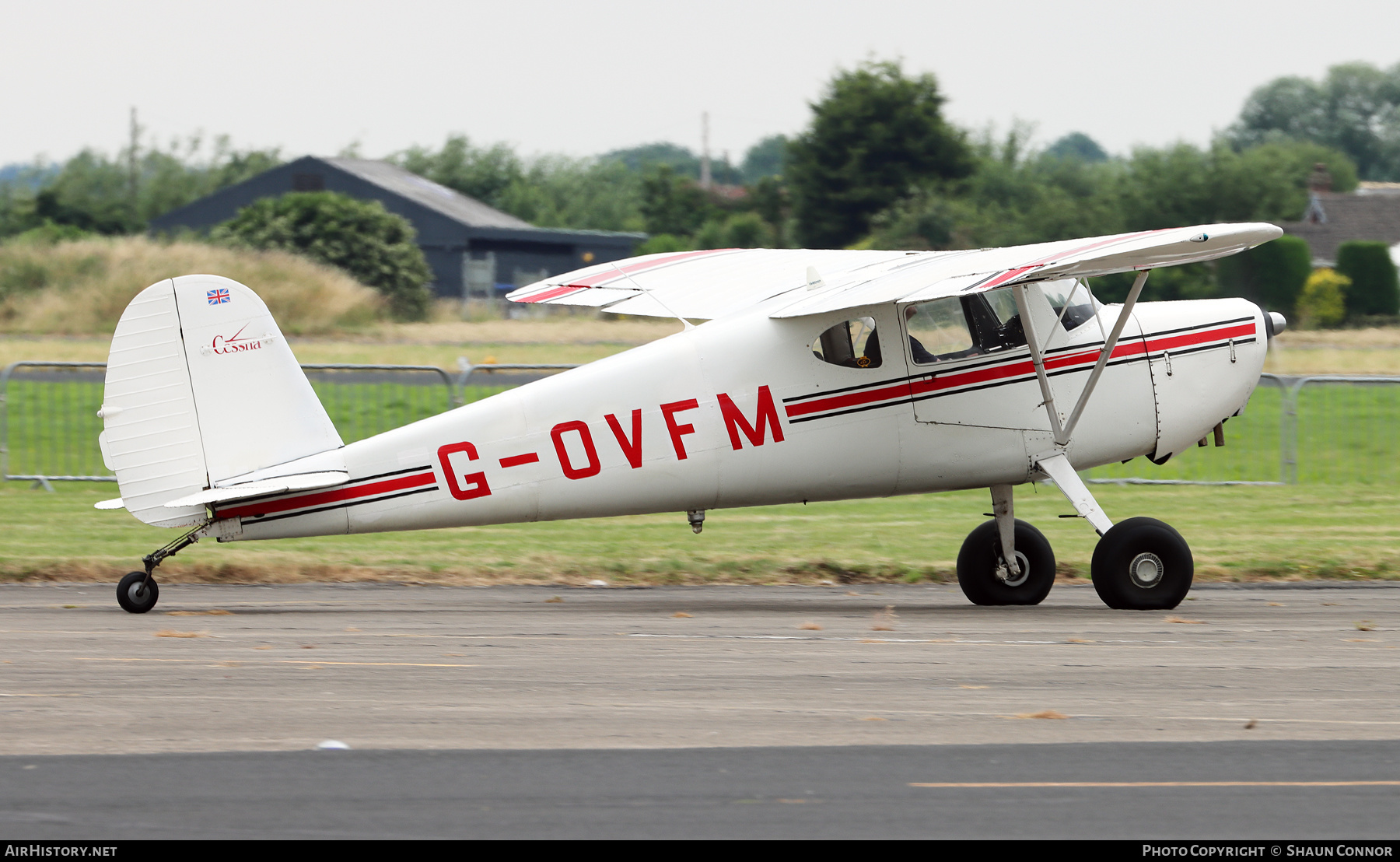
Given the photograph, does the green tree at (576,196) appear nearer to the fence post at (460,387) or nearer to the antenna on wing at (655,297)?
the fence post at (460,387)

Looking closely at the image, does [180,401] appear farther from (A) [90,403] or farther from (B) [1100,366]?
(A) [90,403]

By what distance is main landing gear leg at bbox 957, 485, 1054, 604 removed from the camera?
40.6 feet

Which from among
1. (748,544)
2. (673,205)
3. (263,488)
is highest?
(673,205)

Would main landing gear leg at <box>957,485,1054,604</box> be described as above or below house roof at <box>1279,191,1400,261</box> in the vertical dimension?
below

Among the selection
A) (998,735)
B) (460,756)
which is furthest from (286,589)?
(998,735)

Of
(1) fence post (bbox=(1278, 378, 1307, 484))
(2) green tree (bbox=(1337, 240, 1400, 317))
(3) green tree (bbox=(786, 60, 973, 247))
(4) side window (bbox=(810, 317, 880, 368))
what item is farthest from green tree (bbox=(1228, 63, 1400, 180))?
(4) side window (bbox=(810, 317, 880, 368))

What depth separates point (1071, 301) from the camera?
12203 mm

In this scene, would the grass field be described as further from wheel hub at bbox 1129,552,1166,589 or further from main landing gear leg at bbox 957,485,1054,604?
wheel hub at bbox 1129,552,1166,589

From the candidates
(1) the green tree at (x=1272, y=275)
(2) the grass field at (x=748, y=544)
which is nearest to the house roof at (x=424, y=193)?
(1) the green tree at (x=1272, y=275)

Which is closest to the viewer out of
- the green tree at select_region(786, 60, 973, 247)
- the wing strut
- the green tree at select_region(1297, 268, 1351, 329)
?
the wing strut

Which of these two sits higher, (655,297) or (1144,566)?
(655,297)

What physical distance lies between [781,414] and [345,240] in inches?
1852

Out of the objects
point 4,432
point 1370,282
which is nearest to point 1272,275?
point 1370,282
